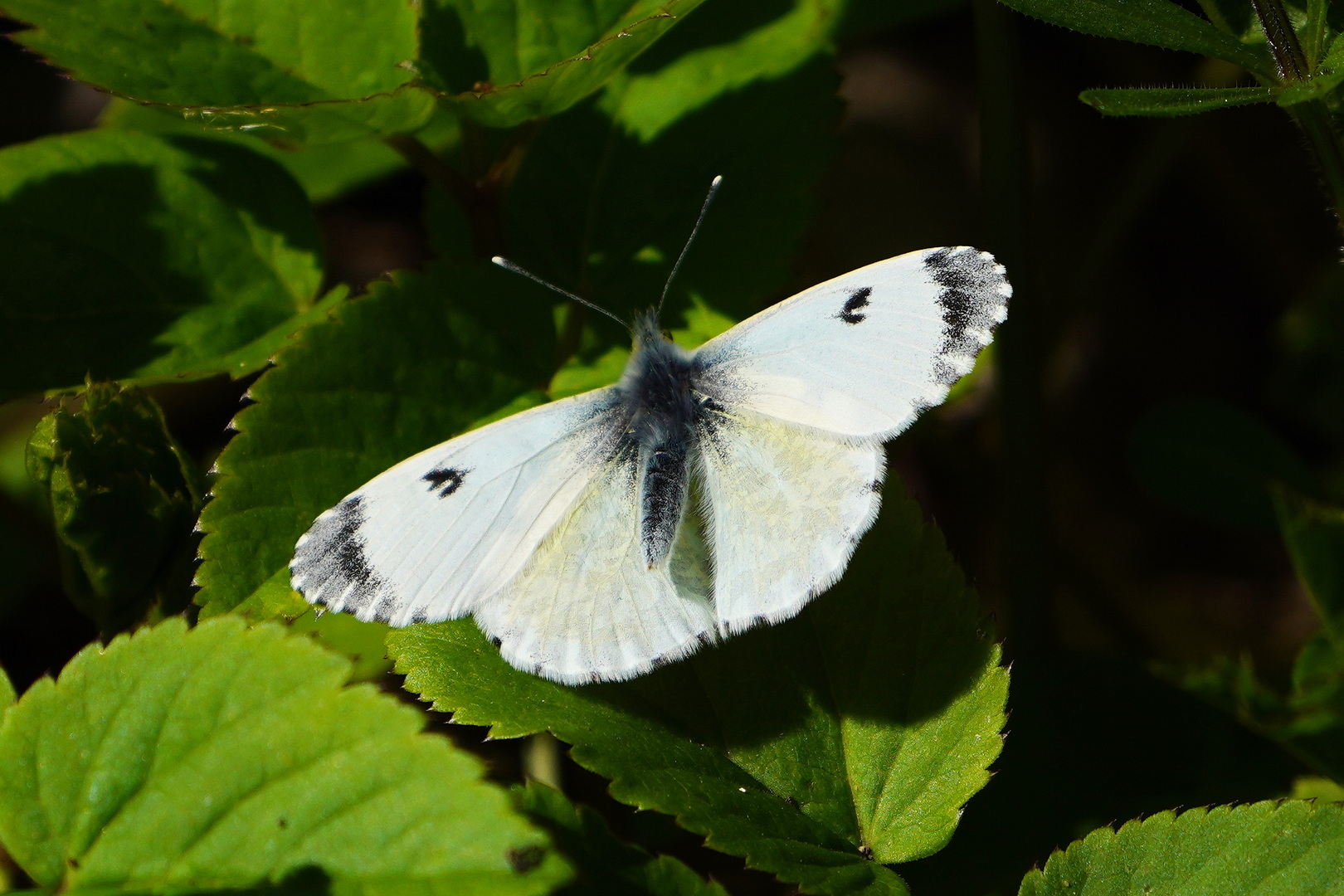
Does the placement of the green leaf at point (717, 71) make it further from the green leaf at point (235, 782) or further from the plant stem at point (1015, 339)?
the green leaf at point (235, 782)

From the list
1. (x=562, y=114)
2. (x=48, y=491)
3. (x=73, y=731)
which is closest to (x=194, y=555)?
(x=48, y=491)

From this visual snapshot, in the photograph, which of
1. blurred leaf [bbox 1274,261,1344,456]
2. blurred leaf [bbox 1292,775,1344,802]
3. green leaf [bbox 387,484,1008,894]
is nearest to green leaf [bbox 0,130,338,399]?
green leaf [bbox 387,484,1008,894]

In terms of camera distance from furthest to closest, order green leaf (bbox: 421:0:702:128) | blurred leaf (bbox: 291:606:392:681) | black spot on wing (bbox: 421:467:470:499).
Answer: green leaf (bbox: 421:0:702:128) < blurred leaf (bbox: 291:606:392:681) < black spot on wing (bbox: 421:467:470:499)

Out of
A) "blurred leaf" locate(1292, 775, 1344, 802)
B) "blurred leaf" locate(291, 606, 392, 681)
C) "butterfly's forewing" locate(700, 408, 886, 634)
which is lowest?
"blurred leaf" locate(1292, 775, 1344, 802)

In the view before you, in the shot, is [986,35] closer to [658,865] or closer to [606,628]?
[606,628]

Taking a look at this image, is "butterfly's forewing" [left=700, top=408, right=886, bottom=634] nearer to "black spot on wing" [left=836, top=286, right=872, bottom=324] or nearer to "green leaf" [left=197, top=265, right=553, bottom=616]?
"black spot on wing" [left=836, top=286, right=872, bottom=324]

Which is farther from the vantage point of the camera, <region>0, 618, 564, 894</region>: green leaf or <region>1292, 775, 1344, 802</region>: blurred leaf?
<region>1292, 775, 1344, 802</region>: blurred leaf

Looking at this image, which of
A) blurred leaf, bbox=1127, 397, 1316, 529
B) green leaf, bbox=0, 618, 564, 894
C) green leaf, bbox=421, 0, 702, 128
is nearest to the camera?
green leaf, bbox=0, 618, 564, 894

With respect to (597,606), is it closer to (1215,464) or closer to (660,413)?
(660,413)
